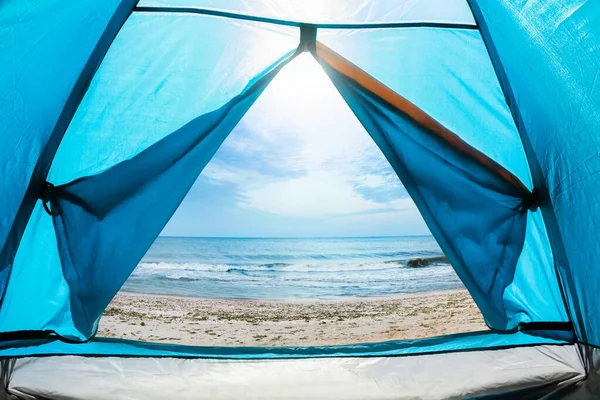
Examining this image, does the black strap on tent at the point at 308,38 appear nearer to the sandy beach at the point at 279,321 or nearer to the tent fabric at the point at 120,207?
the tent fabric at the point at 120,207

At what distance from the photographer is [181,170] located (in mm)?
Answer: 1772

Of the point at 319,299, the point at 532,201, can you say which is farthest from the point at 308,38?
the point at 319,299

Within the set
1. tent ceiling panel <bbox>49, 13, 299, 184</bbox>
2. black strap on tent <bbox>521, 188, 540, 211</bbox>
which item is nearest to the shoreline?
black strap on tent <bbox>521, 188, 540, 211</bbox>

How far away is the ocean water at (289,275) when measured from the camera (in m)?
9.80

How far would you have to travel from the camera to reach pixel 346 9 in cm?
174

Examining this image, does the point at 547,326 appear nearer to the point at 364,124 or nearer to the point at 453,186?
the point at 453,186

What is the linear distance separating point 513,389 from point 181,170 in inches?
57.3

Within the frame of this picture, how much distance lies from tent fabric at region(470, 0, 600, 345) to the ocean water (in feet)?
25.1

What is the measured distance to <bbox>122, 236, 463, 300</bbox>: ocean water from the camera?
9805 mm

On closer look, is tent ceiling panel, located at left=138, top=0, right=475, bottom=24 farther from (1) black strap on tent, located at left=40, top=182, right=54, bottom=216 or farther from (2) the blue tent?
(1) black strap on tent, located at left=40, top=182, right=54, bottom=216

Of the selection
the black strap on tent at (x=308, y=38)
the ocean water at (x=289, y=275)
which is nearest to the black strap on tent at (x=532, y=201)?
the black strap on tent at (x=308, y=38)

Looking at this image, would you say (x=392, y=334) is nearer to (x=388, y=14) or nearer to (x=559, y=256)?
(x=559, y=256)

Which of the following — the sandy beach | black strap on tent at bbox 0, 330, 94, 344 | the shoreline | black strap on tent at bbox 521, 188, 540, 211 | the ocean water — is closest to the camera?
black strap on tent at bbox 0, 330, 94, 344

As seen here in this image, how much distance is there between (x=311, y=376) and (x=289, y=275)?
11.8 metres
